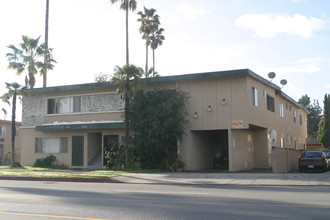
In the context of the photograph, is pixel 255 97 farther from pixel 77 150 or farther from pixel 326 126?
pixel 326 126

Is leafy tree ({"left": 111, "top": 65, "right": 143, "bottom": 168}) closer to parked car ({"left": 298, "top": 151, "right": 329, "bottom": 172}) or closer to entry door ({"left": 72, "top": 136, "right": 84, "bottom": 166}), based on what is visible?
entry door ({"left": 72, "top": 136, "right": 84, "bottom": 166})

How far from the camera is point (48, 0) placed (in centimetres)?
4062

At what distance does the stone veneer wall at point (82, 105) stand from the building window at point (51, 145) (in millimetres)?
1471

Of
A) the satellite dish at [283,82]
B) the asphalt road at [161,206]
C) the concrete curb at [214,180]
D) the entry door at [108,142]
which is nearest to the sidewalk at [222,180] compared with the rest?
the concrete curb at [214,180]

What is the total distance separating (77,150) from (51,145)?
2.52m

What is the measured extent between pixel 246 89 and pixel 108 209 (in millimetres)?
16070

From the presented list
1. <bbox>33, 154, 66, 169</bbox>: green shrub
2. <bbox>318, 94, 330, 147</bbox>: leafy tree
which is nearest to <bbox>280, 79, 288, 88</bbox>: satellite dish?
<bbox>318, 94, 330, 147</bbox>: leafy tree

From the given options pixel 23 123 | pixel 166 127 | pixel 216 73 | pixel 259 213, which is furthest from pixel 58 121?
pixel 259 213

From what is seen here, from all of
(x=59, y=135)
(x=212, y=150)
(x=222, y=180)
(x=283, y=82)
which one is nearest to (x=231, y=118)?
(x=212, y=150)

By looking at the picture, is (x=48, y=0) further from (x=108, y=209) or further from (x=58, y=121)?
(x=108, y=209)

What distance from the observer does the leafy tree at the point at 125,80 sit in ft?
81.4

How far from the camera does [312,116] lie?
7644cm

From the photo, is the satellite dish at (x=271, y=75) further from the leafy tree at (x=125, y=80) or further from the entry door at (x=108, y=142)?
the entry door at (x=108, y=142)

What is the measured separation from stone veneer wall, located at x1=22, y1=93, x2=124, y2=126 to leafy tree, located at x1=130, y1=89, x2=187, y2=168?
2805mm
